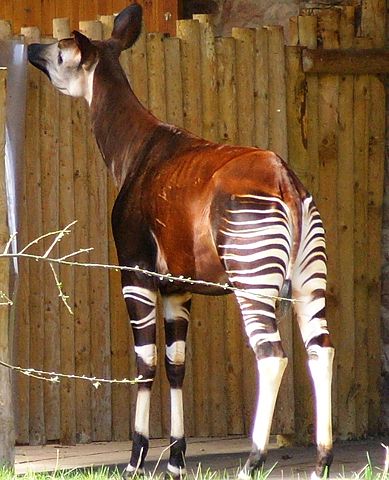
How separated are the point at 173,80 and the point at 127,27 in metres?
0.78

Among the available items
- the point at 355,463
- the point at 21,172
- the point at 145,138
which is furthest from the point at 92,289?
the point at 355,463

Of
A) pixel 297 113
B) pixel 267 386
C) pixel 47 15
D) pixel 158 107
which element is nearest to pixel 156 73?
pixel 158 107

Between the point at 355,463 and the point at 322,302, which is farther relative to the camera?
the point at 355,463

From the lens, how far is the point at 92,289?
7.82 metres

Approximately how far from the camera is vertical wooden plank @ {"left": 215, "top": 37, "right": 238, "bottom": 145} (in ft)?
26.0

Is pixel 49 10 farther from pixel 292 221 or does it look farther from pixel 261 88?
A: pixel 292 221

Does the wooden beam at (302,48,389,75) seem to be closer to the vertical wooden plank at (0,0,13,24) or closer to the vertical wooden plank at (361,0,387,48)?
the vertical wooden plank at (361,0,387,48)

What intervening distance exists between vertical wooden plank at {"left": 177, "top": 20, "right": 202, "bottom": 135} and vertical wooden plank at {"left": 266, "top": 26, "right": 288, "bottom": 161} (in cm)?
43

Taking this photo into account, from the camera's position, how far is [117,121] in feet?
22.6

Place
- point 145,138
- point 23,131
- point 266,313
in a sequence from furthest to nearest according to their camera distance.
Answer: point 23,131 → point 145,138 → point 266,313

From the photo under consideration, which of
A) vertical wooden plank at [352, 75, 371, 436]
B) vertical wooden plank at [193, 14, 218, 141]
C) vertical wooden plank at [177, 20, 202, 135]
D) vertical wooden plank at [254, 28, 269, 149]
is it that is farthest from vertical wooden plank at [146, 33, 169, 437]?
vertical wooden plank at [352, 75, 371, 436]

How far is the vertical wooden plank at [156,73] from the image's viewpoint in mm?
7840

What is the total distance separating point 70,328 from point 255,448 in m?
2.19

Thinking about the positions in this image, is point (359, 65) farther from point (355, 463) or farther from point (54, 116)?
point (355, 463)
